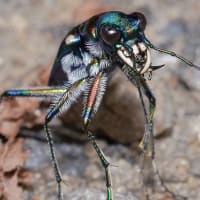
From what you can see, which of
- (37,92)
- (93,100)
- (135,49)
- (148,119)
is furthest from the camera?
(37,92)

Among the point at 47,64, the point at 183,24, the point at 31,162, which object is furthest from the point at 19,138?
the point at 183,24

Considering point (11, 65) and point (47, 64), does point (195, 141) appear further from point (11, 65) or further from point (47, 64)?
point (11, 65)

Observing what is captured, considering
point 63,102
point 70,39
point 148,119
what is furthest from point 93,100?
point 70,39

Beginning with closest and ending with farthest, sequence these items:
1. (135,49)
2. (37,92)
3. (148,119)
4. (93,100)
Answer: (135,49) → (93,100) → (148,119) → (37,92)

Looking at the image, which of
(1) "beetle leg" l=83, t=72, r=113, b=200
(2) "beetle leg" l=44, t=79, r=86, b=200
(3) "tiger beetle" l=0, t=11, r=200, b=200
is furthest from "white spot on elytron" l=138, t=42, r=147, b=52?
(2) "beetle leg" l=44, t=79, r=86, b=200

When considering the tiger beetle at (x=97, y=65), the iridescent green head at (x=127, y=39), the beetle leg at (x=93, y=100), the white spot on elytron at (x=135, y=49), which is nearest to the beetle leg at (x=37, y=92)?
the tiger beetle at (x=97, y=65)

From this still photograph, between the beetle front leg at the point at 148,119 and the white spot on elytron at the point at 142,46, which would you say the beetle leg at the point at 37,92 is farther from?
the white spot on elytron at the point at 142,46

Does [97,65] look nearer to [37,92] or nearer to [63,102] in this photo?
[63,102]
